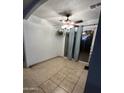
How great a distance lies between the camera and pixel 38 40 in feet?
11.9

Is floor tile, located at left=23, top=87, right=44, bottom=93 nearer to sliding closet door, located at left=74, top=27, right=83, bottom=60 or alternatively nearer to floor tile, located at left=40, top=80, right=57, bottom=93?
floor tile, located at left=40, top=80, right=57, bottom=93

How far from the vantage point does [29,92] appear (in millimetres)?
1798

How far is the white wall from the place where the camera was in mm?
3107

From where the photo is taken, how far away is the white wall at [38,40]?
10.2ft

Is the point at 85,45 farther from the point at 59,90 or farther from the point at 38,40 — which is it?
the point at 59,90

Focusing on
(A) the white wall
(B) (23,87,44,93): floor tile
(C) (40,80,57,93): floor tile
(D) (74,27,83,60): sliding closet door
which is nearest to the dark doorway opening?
(D) (74,27,83,60): sliding closet door

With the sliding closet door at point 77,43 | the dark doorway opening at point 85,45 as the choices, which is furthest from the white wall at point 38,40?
the dark doorway opening at point 85,45

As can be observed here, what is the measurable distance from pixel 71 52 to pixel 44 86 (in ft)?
10.1
